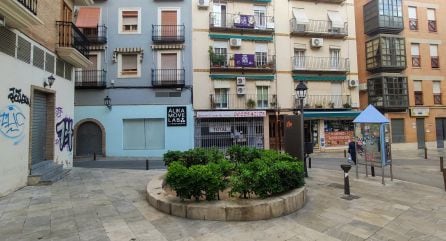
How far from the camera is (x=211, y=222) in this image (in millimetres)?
5523

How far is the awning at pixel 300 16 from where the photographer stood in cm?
2156

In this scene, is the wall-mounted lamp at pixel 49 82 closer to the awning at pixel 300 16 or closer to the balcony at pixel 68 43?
the balcony at pixel 68 43

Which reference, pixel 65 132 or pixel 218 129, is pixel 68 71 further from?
pixel 218 129

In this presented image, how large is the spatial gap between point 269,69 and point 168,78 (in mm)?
7335

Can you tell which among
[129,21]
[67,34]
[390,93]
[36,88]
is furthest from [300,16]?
[36,88]

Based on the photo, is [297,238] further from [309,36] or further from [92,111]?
[309,36]

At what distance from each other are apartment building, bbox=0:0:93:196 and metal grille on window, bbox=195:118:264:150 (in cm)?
895

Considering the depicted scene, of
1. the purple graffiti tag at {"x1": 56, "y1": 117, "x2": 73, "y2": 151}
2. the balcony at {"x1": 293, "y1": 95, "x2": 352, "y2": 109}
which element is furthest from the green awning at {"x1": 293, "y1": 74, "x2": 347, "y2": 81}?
the purple graffiti tag at {"x1": 56, "y1": 117, "x2": 73, "y2": 151}

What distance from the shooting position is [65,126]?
39.0 ft

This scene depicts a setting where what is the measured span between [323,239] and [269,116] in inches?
649

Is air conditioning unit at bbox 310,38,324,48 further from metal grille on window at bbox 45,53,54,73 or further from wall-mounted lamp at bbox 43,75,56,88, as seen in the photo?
wall-mounted lamp at bbox 43,75,56,88

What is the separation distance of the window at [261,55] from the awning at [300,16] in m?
3.29

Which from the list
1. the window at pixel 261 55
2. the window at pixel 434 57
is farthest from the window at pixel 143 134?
the window at pixel 434 57

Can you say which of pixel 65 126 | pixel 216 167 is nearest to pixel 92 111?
pixel 65 126
